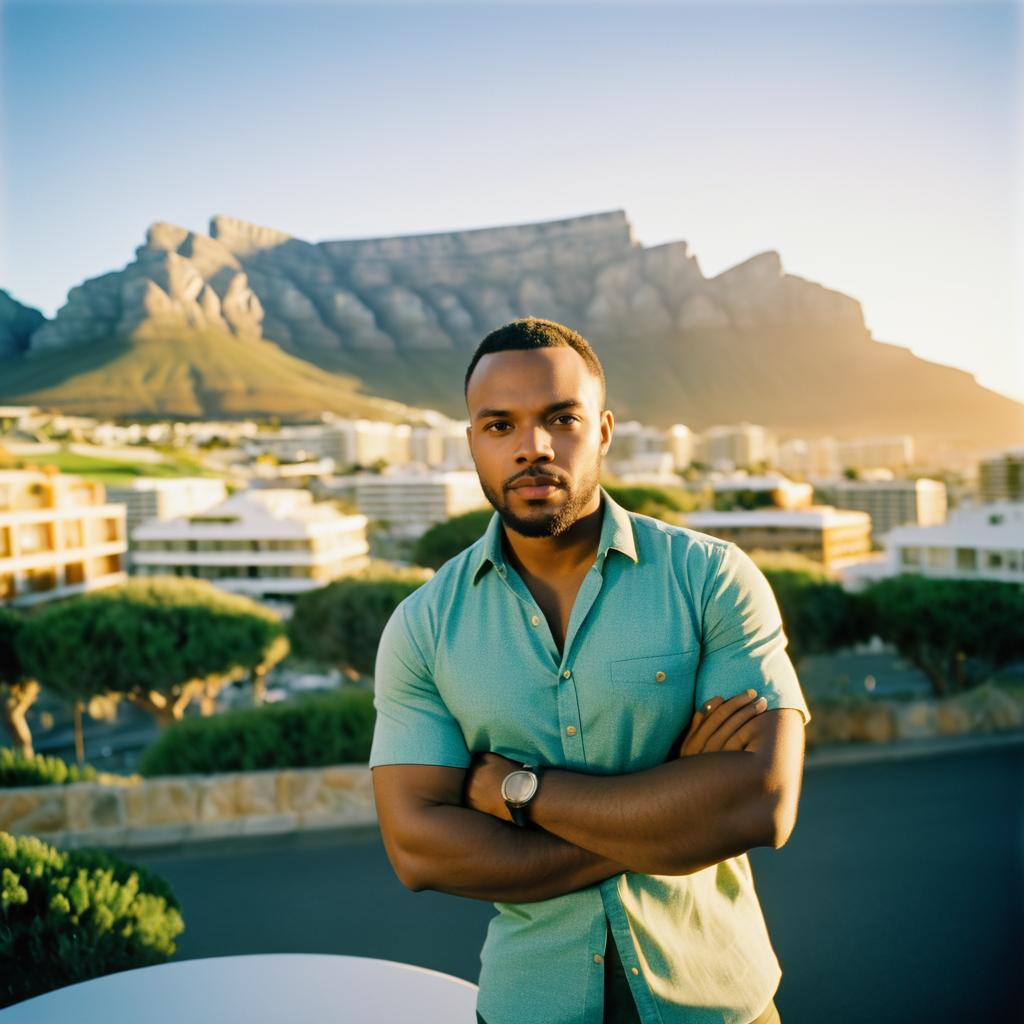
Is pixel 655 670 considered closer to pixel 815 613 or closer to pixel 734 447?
pixel 815 613

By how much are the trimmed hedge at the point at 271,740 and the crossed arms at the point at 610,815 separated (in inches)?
227

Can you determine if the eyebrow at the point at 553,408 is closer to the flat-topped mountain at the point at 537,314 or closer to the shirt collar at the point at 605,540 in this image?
the shirt collar at the point at 605,540

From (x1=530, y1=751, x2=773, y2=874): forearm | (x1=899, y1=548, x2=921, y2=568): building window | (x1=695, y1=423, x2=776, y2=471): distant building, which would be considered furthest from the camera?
(x1=695, y1=423, x2=776, y2=471): distant building

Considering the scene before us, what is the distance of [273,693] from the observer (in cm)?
1858

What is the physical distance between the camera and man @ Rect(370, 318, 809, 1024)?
3.86 ft

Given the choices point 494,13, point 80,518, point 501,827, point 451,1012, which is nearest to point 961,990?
point 451,1012

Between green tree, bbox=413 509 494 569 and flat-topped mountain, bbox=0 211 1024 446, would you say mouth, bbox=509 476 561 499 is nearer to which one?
green tree, bbox=413 509 494 569

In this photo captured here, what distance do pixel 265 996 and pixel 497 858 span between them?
0.96m

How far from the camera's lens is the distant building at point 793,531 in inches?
1339

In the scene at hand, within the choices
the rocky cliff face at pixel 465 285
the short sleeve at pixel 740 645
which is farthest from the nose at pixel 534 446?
the rocky cliff face at pixel 465 285

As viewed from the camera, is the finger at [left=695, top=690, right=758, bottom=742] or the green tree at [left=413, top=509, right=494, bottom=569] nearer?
the finger at [left=695, top=690, right=758, bottom=742]

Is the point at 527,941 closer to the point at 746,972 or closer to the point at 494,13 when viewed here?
the point at 746,972

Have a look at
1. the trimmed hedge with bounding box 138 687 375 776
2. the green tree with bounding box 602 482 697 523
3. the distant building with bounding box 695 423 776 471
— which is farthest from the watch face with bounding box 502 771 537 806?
the distant building with bounding box 695 423 776 471

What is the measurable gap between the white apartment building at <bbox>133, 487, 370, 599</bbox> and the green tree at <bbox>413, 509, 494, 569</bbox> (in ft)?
22.5
